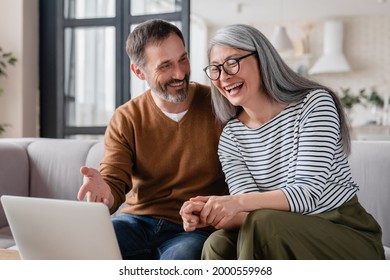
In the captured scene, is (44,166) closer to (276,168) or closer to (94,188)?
(94,188)

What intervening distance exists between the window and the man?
2.16 m

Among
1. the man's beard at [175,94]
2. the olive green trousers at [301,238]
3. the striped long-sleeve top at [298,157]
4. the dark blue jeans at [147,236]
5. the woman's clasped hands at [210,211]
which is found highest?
the man's beard at [175,94]

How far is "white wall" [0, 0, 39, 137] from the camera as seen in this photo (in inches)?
161

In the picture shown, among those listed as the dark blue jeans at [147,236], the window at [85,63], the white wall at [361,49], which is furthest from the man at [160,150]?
the white wall at [361,49]

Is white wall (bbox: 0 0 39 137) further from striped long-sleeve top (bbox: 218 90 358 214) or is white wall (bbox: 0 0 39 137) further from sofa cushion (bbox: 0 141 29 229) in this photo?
striped long-sleeve top (bbox: 218 90 358 214)

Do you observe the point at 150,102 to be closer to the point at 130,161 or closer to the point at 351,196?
the point at 130,161

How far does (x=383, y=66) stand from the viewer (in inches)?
321

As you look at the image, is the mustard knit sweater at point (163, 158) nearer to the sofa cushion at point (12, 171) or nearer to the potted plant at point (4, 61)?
the sofa cushion at point (12, 171)

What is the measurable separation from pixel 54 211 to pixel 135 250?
22.7 inches

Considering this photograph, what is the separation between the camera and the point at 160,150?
173cm

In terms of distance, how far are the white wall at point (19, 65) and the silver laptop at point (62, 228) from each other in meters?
3.07

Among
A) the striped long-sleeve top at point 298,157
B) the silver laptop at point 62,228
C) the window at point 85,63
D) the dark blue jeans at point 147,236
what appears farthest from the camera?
the window at point 85,63

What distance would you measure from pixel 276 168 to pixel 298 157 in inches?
3.7

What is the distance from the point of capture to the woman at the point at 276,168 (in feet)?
3.90
